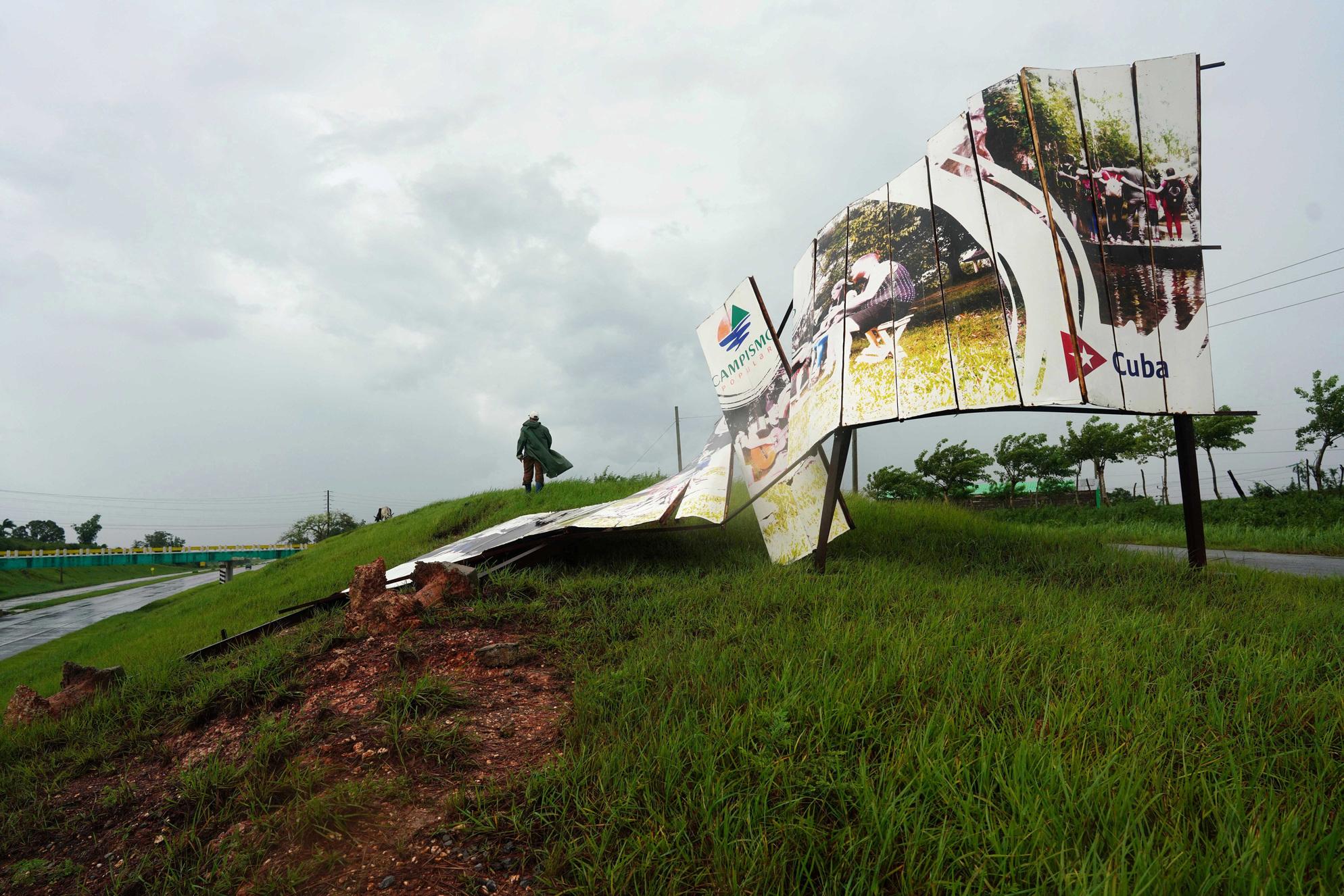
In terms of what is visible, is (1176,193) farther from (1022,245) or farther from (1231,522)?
(1231,522)

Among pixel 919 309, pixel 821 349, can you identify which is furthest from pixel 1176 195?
pixel 821 349

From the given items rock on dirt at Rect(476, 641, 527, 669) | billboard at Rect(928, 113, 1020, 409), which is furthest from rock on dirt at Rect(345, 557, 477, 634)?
billboard at Rect(928, 113, 1020, 409)

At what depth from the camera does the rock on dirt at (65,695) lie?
13.3 ft

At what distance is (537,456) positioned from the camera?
1324 centimetres

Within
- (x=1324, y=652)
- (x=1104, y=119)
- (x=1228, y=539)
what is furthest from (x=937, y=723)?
(x=1228, y=539)

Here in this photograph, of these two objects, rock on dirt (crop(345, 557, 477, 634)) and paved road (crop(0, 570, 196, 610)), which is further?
paved road (crop(0, 570, 196, 610))

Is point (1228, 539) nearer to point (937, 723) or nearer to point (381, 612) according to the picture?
point (937, 723)

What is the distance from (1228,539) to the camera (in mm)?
10727

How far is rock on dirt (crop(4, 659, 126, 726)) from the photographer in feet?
13.3

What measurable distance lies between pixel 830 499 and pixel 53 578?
71.1m

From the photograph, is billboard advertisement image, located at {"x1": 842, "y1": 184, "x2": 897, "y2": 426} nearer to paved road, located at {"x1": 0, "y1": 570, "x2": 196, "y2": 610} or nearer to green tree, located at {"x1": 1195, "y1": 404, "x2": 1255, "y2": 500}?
Answer: green tree, located at {"x1": 1195, "y1": 404, "x2": 1255, "y2": 500}

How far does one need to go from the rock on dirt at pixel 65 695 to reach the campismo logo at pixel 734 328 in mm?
5833

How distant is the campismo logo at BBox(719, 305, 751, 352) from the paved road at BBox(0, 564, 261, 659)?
881 inches

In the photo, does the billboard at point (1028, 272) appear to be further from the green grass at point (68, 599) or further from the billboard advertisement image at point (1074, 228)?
the green grass at point (68, 599)
